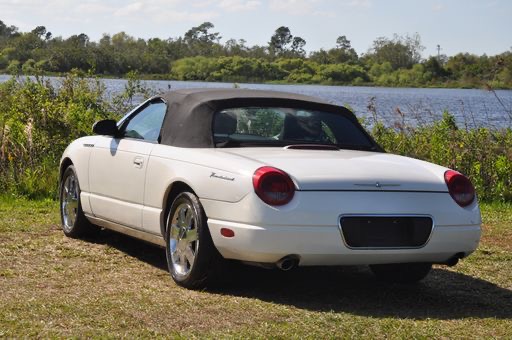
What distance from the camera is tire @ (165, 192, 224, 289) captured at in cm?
681

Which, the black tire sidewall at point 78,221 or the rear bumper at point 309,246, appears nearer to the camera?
the rear bumper at point 309,246

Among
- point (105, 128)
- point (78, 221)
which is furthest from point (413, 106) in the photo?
point (105, 128)

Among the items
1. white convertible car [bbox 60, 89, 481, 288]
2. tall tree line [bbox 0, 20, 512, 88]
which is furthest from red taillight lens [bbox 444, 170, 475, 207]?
tall tree line [bbox 0, 20, 512, 88]

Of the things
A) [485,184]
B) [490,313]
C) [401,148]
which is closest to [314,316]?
[490,313]

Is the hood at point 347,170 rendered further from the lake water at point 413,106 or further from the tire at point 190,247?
the lake water at point 413,106

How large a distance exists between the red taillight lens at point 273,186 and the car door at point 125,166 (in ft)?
5.02

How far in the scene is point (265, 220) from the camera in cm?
642

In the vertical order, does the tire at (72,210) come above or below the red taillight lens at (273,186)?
below

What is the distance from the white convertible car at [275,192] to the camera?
6453 mm

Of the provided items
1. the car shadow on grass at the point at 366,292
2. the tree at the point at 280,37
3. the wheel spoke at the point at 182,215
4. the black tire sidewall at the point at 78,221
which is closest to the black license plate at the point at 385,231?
the car shadow on grass at the point at 366,292

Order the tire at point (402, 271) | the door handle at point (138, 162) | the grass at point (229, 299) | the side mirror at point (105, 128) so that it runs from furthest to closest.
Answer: the side mirror at point (105, 128), the door handle at point (138, 162), the tire at point (402, 271), the grass at point (229, 299)

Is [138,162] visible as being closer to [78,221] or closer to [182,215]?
[182,215]

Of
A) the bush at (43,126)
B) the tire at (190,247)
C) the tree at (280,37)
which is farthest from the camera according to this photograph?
the tree at (280,37)

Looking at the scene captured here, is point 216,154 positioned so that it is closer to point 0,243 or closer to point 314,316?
point 314,316
